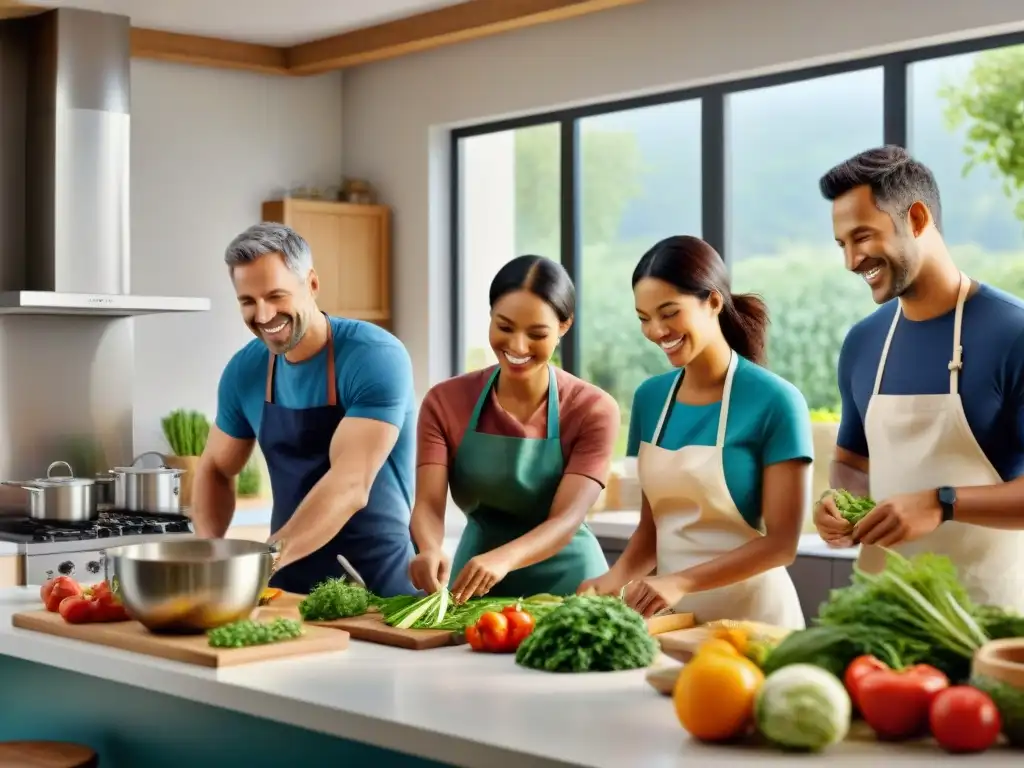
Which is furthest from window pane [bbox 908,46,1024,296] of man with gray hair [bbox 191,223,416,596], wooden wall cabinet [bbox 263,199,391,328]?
wooden wall cabinet [bbox 263,199,391,328]

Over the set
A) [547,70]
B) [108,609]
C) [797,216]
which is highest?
[547,70]

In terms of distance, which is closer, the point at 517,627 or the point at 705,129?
the point at 517,627

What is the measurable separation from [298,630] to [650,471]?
2.86 feet

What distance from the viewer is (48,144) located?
5.49 meters

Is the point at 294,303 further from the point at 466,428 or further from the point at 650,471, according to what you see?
the point at 650,471

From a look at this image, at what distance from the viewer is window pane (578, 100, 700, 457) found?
5719mm

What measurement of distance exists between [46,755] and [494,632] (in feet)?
3.10

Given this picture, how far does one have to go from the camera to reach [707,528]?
293 cm

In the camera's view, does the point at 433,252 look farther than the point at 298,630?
Yes

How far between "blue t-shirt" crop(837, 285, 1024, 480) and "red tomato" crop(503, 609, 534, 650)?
0.97 m

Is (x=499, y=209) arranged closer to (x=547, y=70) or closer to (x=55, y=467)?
(x=547, y=70)

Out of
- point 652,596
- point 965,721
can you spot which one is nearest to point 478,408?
point 652,596

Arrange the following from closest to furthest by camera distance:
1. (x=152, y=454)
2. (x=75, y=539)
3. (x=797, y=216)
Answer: (x=75, y=539)
(x=797, y=216)
(x=152, y=454)

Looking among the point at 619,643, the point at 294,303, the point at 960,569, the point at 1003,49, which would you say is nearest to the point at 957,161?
the point at 1003,49
